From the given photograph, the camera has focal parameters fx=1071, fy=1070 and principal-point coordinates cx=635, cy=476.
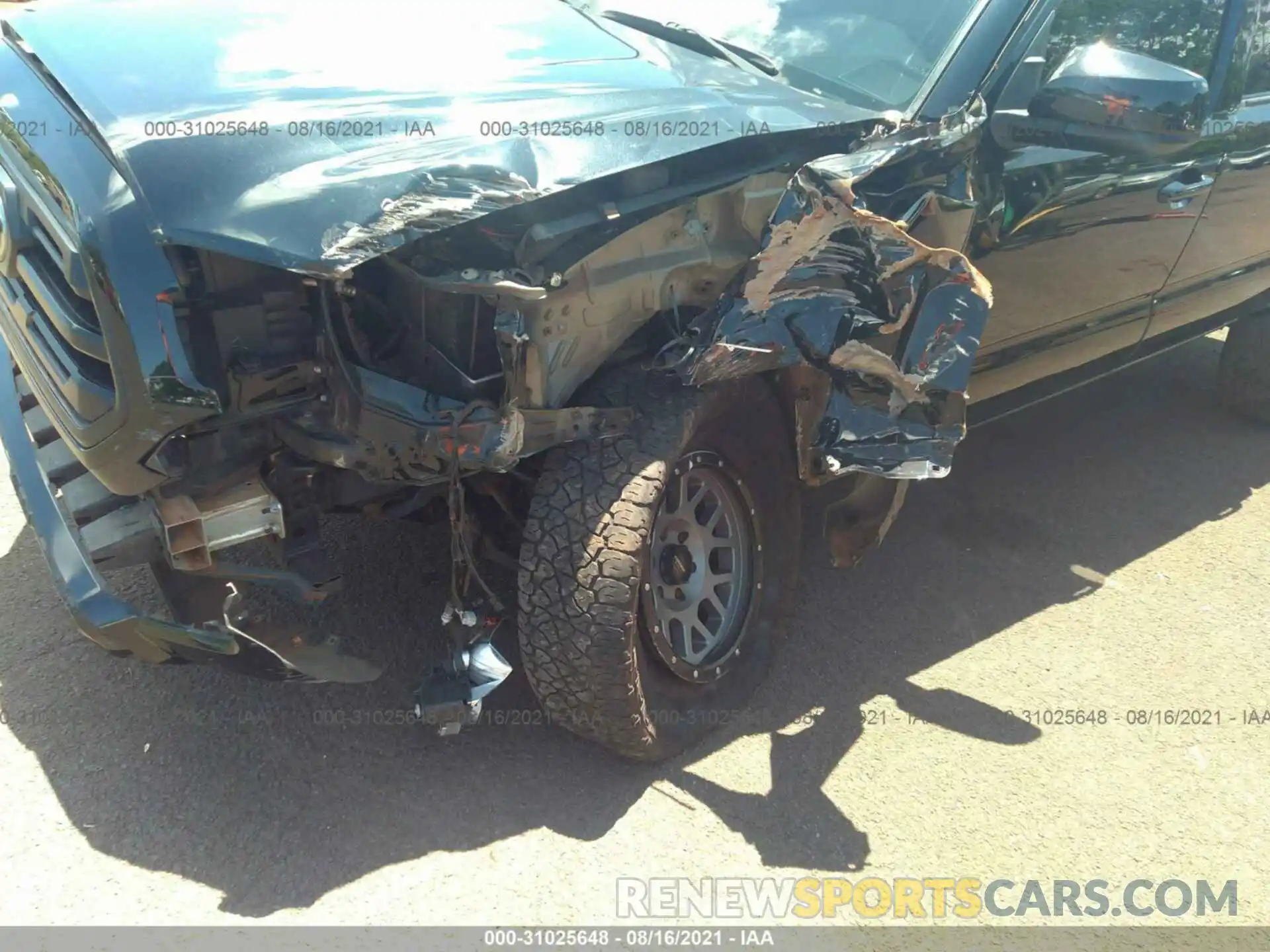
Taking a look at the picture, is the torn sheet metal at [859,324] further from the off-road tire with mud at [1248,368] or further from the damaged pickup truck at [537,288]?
the off-road tire with mud at [1248,368]

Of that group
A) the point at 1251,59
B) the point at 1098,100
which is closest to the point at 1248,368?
the point at 1251,59

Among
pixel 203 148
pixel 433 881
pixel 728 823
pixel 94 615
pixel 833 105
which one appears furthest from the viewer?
pixel 833 105

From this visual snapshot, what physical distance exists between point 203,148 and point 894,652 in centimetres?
241

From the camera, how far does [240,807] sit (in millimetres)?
2555

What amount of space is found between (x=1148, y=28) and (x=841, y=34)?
1.15 meters

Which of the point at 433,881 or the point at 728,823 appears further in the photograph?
the point at 728,823

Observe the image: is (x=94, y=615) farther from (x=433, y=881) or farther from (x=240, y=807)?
(x=433, y=881)

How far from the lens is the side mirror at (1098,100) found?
3.00 m

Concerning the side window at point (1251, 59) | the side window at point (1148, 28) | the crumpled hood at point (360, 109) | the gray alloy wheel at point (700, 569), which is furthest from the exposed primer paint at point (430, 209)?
the side window at point (1251, 59)

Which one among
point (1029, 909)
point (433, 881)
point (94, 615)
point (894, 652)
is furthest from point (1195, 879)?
point (94, 615)

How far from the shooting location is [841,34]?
3172 millimetres

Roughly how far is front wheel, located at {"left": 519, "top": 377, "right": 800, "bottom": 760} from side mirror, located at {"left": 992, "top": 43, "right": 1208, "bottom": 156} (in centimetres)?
109

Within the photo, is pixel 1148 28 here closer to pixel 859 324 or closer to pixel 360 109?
pixel 859 324

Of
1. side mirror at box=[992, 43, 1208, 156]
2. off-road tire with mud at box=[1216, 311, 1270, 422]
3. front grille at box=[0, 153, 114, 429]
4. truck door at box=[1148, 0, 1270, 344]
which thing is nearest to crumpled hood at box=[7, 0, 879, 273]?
front grille at box=[0, 153, 114, 429]
